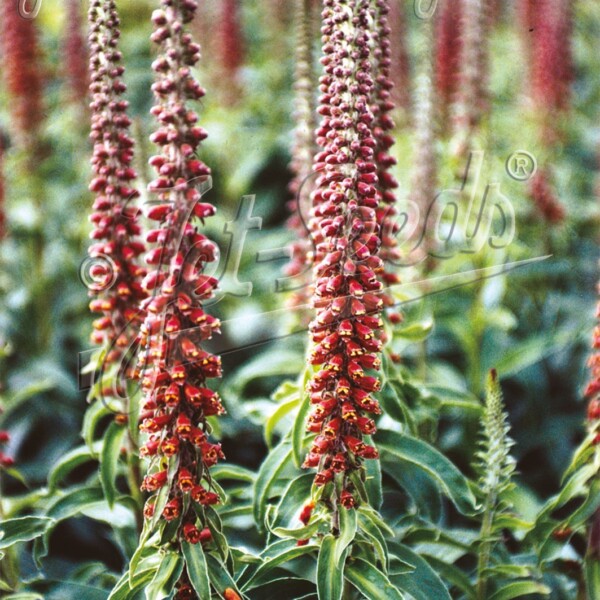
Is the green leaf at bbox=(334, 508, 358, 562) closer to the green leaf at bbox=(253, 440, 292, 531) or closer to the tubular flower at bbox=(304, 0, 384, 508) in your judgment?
the tubular flower at bbox=(304, 0, 384, 508)

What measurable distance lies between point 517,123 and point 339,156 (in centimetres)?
654

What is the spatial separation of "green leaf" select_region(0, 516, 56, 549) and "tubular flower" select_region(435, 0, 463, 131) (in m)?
5.55

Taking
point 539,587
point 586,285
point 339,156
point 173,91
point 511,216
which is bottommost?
point 539,587

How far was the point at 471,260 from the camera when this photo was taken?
6.66 metres

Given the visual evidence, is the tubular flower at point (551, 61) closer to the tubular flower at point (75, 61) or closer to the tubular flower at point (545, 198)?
the tubular flower at point (545, 198)

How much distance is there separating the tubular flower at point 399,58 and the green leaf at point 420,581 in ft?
17.8

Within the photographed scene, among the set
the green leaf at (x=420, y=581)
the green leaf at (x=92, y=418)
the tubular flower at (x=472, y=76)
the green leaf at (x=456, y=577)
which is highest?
the tubular flower at (x=472, y=76)

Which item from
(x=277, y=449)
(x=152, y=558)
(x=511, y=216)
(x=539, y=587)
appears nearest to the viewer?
(x=152, y=558)

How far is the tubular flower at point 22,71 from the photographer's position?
7402 mm

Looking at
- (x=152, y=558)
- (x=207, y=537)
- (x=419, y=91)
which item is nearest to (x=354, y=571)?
(x=207, y=537)

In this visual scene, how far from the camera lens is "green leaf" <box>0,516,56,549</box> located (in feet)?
12.2

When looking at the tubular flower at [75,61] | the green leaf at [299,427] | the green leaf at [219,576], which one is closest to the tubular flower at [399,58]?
the tubular flower at [75,61]

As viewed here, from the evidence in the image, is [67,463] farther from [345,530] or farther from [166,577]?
[345,530]

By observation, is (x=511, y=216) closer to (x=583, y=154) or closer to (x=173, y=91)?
(x=583, y=154)
